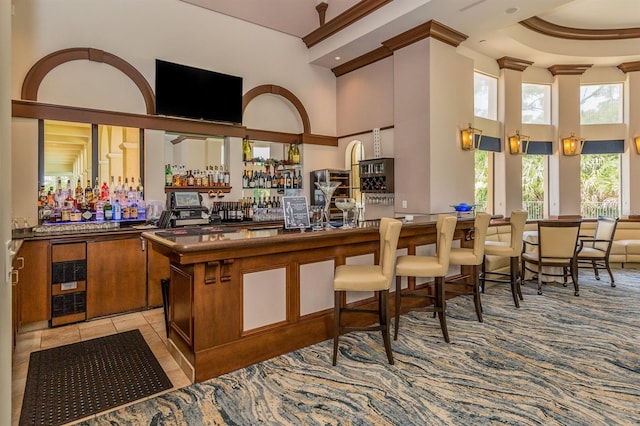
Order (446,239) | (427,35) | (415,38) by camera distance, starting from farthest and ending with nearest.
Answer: (415,38) < (427,35) < (446,239)

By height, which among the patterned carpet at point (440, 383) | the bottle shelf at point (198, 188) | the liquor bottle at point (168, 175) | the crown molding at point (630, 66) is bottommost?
the patterned carpet at point (440, 383)

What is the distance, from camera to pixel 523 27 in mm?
6953

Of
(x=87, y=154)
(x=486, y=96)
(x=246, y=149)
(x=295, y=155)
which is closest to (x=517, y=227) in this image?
(x=295, y=155)

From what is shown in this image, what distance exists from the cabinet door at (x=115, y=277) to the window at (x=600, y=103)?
9732 millimetres

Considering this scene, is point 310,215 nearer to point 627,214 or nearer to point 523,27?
point 523,27

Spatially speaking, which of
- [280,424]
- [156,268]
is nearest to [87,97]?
[156,268]

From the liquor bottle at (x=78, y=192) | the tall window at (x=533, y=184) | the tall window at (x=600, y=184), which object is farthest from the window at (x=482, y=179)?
the liquor bottle at (x=78, y=192)

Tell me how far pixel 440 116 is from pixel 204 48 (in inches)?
155

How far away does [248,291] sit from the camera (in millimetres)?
3041

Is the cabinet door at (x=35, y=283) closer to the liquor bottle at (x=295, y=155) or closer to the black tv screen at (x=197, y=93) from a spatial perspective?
the black tv screen at (x=197, y=93)

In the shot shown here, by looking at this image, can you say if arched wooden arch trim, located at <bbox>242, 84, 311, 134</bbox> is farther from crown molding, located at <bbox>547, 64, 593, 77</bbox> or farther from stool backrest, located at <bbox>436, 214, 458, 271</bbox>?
crown molding, located at <bbox>547, 64, 593, 77</bbox>

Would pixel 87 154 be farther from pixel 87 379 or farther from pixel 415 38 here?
pixel 415 38

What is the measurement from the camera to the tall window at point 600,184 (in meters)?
8.45

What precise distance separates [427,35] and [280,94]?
269 cm
